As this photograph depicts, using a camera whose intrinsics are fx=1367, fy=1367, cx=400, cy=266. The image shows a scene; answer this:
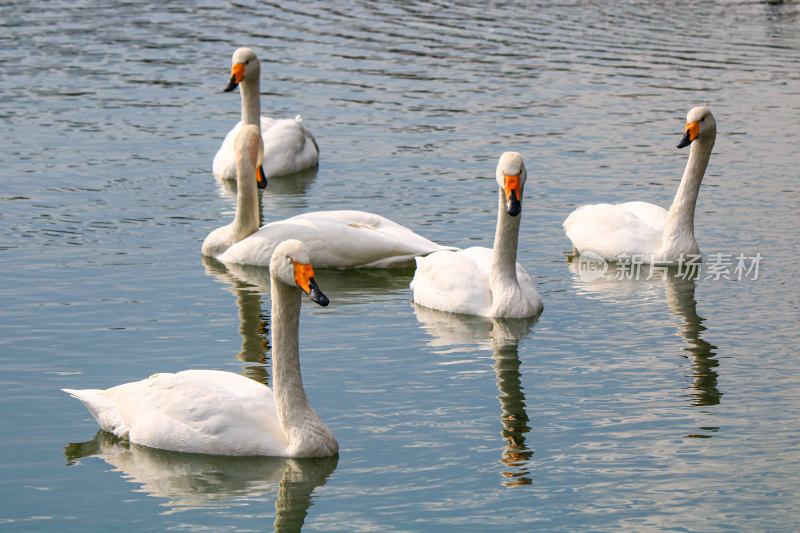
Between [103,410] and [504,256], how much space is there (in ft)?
14.1

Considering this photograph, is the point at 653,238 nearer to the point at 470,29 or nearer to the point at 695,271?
the point at 695,271

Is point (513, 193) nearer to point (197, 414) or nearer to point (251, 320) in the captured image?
point (251, 320)

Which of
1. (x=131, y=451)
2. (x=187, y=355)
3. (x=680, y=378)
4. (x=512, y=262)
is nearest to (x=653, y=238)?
(x=512, y=262)

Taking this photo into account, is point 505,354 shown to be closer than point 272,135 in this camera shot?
Yes

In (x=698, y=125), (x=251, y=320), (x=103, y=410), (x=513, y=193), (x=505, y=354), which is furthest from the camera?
(x=698, y=125)

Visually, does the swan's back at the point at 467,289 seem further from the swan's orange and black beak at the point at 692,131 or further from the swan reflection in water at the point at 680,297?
the swan's orange and black beak at the point at 692,131

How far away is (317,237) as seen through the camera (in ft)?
46.1

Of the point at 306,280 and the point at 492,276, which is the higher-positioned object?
the point at 306,280

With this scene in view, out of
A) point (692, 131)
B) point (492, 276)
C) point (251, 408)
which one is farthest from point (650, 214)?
point (251, 408)

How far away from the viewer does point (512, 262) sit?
1233cm

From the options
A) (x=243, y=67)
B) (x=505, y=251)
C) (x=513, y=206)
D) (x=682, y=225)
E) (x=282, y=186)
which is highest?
(x=243, y=67)

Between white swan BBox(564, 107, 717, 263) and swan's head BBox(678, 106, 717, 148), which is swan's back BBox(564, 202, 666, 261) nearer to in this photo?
white swan BBox(564, 107, 717, 263)

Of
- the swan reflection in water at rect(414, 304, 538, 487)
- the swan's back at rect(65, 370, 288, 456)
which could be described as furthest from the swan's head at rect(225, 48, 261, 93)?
the swan's back at rect(65, 370, 288, 456)

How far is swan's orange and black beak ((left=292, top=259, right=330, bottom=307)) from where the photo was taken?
8.59 metres
